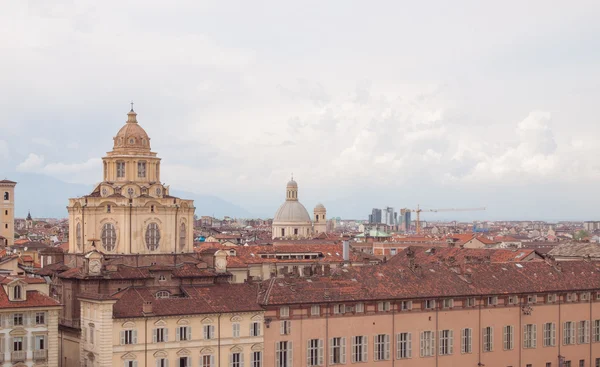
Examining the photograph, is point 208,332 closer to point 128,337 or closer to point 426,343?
point 128,337

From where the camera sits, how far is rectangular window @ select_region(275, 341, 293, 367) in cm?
6922

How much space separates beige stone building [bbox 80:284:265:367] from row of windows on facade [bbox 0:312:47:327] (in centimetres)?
332

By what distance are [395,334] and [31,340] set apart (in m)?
26.7

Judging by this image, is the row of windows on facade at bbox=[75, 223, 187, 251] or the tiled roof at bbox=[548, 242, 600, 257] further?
the tiled roof at bbox=[548, 242, 600, 257]

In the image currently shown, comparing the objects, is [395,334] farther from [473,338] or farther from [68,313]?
[68,313]

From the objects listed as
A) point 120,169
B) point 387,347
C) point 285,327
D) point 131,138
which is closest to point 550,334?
point 387,347

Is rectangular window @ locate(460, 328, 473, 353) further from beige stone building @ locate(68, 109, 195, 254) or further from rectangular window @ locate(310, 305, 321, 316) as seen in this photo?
beige stone building @ locate(68, 109, 195, 254)

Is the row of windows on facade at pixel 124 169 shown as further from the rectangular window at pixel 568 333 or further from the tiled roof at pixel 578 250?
the tiled roof at pixel 578 250

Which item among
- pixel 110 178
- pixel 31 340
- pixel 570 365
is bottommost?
pixel 570 365

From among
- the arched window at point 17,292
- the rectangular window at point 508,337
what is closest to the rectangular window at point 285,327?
the arched window at point 17,292

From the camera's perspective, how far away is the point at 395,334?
74.4 m

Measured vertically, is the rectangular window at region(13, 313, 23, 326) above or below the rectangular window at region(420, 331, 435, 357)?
above

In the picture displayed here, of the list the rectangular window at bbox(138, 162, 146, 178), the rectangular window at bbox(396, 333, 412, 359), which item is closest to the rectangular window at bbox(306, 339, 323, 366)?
the rectangular window at bbox(396, 333, 412, 359)

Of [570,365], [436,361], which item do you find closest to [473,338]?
[436,361]
